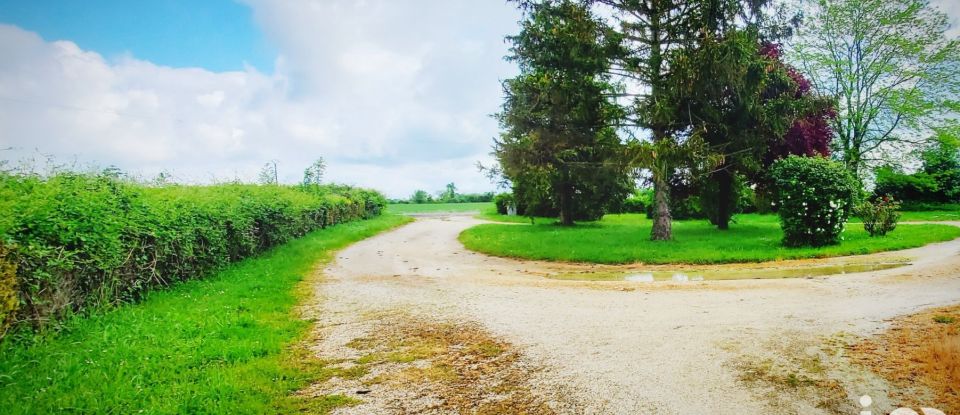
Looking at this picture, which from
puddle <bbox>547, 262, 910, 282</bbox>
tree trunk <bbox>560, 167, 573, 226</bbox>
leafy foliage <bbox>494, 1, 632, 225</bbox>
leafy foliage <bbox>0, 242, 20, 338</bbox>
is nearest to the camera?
leafy foliage <bbox>0, 242, 20, 338</bbox>

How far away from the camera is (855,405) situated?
341 centimetres

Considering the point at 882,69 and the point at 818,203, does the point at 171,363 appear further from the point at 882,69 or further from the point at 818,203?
the point at 882,69

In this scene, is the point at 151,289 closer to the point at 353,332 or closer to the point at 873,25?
the point at 353,332

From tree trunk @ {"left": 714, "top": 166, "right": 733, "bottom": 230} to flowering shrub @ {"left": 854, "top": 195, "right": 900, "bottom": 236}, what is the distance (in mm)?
5207

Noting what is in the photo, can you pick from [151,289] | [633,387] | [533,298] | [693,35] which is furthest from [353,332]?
[693,35]

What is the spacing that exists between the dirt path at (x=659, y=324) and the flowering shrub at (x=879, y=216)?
9.61ft

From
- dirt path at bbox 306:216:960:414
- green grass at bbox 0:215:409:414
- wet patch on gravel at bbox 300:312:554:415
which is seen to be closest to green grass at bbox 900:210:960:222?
dirt path at bbox 306:216:960:414

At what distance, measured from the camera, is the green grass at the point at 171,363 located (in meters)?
3.91

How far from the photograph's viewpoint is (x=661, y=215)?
51.3 ft

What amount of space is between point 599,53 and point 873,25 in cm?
Answer: 1994

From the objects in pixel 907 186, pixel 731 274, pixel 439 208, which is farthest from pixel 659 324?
pixel 439 208

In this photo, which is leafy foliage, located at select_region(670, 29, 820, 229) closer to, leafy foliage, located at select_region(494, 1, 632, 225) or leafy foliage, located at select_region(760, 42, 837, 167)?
leafy foliage, located at select_region(760, 42, 837, 167)

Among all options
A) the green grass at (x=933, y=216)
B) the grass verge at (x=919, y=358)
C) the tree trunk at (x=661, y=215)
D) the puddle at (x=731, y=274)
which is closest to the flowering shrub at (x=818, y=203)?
the puddle at (x=731, y=274)

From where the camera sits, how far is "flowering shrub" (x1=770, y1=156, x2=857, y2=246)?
13.0 metres
